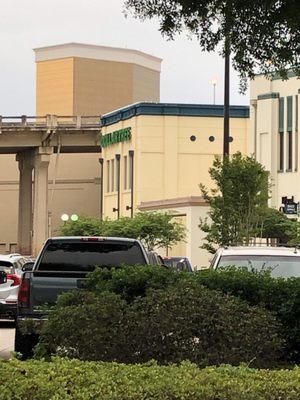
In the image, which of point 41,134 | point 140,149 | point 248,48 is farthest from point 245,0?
point 41,134

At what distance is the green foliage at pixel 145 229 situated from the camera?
60.6 m

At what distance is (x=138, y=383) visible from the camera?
7.31 metres

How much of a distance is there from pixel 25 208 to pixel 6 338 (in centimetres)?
7937

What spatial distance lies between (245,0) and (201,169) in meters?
63.8

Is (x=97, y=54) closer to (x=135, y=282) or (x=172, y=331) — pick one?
(x=135, y=282)

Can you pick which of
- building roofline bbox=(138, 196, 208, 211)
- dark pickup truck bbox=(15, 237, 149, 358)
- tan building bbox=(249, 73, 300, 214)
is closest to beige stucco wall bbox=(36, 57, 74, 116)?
building roofline bbox=(138, 196, 208, 211)

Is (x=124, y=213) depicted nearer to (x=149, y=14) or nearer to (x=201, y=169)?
(x=201, y=169)

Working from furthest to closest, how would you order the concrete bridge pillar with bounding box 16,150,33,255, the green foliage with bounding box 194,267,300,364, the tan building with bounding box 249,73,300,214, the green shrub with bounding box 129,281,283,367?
the concrete bridge pillar with bounding box 16,150,33,255, the tan building with bounding box 249,73,300,214, the green foliage with bounding box 194,267,300,364, the green shrub with bounding box 129,281,283,367

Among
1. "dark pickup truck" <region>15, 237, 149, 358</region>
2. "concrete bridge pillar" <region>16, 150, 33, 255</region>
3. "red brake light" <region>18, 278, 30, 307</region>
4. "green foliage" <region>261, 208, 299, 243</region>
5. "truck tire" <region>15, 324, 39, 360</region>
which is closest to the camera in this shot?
"red brake light" <region>18, 278, 30, 307</region>

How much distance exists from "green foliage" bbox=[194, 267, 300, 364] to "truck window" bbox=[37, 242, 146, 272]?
421 centimetres

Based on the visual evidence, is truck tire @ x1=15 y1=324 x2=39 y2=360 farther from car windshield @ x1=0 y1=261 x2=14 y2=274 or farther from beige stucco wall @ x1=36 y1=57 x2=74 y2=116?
beige stucco wall @ x1=36 y1=57 x2=74 y2=116

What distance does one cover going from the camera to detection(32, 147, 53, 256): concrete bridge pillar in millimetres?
92562

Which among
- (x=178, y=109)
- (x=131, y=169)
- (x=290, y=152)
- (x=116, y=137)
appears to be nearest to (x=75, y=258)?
(x=290, y=152)

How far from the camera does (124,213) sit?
7788 centimetres
